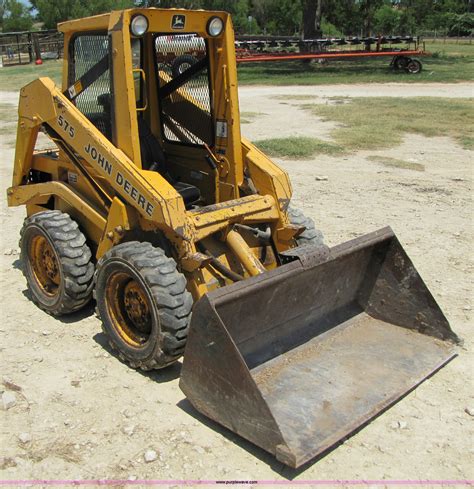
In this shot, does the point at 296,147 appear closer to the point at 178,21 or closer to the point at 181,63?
the point at 181,63

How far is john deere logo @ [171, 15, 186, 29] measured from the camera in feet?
14.2

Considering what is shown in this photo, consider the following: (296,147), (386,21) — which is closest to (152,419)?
(296,147)

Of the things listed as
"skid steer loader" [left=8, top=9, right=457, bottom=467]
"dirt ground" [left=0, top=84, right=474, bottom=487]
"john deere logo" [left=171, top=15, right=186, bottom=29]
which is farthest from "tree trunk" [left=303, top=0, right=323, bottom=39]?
"john deere logo" [left=171, top=15, right=186, bottom=29]

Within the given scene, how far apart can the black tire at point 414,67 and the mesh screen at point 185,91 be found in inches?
865

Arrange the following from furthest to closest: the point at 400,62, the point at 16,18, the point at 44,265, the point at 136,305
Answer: the point at 16,18, the point at 400,62, the point at 44,265, the point at 136,305

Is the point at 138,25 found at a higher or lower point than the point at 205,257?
higher

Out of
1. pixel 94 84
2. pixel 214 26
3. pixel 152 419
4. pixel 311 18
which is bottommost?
pixel 152 419

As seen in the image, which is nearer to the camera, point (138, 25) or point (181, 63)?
point (138, 25)

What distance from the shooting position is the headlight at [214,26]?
4.52 m

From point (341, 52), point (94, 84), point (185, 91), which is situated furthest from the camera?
point (341, 52)

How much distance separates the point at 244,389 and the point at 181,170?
2406mm

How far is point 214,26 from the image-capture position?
14.9 ft

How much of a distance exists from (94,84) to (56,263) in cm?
143

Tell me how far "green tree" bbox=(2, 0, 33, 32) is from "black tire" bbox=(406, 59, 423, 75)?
52.7m
